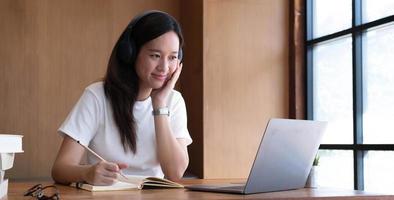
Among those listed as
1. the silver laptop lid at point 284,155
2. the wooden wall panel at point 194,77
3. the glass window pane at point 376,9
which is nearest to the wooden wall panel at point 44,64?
the wooden wall panel at point 194,77

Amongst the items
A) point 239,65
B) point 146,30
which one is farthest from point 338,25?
point 146,30

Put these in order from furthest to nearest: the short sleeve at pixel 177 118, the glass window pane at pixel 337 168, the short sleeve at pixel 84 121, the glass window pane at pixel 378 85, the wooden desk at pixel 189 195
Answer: the glass window pane at pixel 337 168 < the glass window pane at pixel 378 85 < the short sleeve at pixel 177 118 < the short sleeve at pixel 84 121 < the wooden desk at pixel 189 195

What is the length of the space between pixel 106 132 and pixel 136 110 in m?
0.16

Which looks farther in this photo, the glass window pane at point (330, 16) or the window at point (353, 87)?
the glass window pane at point (330, 16)

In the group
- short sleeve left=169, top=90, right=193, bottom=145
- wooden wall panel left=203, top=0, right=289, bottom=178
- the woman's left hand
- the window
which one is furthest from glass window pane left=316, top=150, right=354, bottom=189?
the woman's left hand

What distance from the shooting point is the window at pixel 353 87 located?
2.98 meters

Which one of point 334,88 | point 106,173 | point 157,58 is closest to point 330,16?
point 334,88

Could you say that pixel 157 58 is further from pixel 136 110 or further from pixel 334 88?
pixel 334 88

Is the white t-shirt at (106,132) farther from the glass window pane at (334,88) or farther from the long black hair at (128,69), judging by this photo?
the glass window pane at (334,88)

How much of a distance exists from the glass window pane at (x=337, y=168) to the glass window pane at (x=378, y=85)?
0.23 m

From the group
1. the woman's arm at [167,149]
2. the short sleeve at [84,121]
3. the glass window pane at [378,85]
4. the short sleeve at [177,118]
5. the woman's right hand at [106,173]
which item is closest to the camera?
the woman's right hand at [106,173]

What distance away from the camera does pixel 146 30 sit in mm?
2047

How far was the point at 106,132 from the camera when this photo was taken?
2.04 meters

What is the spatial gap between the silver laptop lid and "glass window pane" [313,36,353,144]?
5.74 ft
